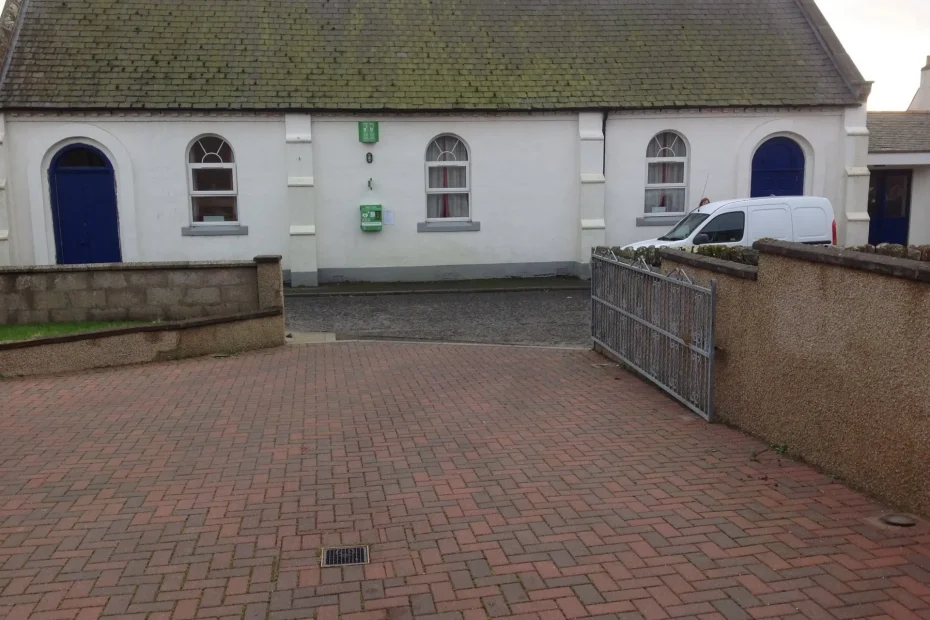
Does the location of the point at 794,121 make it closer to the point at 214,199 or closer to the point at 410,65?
the point at 410,65

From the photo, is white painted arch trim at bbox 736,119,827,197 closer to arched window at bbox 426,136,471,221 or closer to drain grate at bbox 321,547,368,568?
arched window at bbox 426,136,471,221

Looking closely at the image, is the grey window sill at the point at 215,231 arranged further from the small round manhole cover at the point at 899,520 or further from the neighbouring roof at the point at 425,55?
the small round manhole cover at the point at 899,520

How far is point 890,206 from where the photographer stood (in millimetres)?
22422

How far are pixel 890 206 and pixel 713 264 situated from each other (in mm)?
17700

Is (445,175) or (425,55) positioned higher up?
(425,55)

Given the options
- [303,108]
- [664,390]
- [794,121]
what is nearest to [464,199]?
[303,108]

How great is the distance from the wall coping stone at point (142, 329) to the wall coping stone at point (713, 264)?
230 inches

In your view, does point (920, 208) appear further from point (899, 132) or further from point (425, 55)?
point (425, 55)

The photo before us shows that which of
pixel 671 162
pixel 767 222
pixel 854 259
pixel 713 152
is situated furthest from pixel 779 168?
pixel 854 259

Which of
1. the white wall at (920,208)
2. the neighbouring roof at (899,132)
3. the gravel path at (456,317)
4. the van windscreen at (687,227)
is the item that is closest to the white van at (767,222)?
the van windscreen at (687,227)

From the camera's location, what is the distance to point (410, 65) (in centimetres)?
1914

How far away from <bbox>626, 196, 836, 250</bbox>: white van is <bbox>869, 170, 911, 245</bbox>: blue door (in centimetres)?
804

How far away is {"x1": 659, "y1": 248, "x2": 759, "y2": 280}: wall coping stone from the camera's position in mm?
7031

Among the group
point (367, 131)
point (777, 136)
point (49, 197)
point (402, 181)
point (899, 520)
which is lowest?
point (899, 520)
